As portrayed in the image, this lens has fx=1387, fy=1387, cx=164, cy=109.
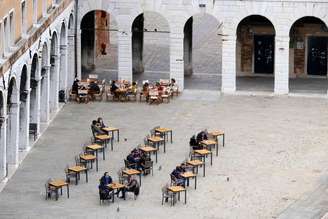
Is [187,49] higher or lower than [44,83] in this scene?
higher

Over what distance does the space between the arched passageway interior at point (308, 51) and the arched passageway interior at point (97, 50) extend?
1331cm

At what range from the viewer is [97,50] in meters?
110

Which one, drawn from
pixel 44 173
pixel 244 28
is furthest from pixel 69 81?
pixel 44 173

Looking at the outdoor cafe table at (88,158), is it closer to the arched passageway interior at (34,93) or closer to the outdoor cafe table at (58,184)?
the outdoor cafe table at (58,184)

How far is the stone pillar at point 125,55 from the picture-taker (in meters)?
98.8

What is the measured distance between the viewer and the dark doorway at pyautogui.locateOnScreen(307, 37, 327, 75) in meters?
103

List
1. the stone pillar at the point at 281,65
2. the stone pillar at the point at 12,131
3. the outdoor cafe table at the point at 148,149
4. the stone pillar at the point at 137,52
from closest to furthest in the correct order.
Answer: the stone pillar at the point at 12,131
the outdoor cafe table at the point at 148,149
the stone pillar at the point at 281,65
the stone pillar at the point at 137,52

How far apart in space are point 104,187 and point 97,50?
38.4 meters

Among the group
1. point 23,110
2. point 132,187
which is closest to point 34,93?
point 23,110

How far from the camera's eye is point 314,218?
70.1 meters

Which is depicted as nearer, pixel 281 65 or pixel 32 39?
pixel 32 39

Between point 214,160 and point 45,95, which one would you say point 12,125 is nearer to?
point 45,95

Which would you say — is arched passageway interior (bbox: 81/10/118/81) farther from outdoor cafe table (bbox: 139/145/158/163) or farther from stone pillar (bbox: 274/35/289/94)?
outdoor cafe table (bbox: 139/145/158/163)

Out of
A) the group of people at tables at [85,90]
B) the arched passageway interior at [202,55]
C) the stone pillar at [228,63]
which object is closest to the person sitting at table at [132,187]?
the group of people at tables at [85,90]
